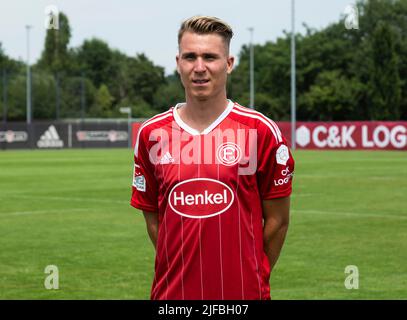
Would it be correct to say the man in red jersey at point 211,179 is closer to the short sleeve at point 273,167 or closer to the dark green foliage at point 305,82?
the short sleeve at point 273,167

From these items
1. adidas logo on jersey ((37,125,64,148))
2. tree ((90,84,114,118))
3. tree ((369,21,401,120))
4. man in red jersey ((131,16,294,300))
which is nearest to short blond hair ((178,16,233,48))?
man in red jersey ((131,16,294,300))

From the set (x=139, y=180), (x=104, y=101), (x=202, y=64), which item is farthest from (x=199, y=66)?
(x=104, y=101)

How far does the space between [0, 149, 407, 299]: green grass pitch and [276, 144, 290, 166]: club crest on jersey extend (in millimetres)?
5317

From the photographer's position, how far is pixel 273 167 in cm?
420

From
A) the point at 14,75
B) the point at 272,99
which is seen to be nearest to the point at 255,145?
the point at 14,75

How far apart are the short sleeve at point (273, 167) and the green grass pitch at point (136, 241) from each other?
5264mm

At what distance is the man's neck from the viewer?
412cm

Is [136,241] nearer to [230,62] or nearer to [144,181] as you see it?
[144,181]

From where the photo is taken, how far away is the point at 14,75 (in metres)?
83.9

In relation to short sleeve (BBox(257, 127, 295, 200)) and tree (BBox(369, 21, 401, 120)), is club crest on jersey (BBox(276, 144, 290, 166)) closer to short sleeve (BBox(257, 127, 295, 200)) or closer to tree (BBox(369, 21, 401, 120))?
short sleeve (BBox(257, 127, 295, 200))

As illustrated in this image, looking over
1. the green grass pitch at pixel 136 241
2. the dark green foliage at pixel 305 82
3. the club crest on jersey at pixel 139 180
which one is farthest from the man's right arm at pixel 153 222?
the dark green foliage at pixel 305 82

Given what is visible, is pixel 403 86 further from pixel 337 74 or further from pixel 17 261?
pixel 17 261

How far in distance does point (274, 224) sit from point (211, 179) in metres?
0.48
